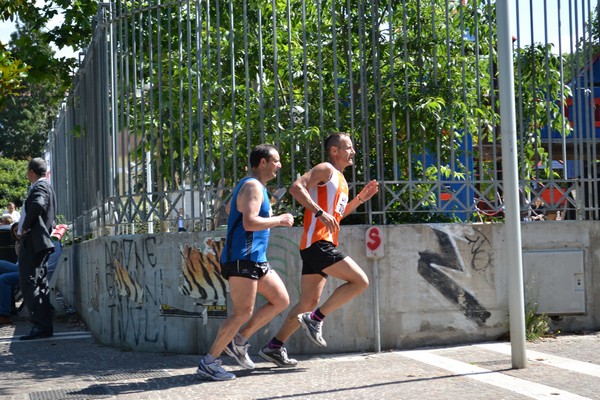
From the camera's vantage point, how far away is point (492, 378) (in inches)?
284

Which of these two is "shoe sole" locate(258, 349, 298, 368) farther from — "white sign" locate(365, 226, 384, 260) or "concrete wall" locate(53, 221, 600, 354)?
"white sign" locate(365, 226, 384, 260)

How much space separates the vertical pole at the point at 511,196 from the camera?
296 inches

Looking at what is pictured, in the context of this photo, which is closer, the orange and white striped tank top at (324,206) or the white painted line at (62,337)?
the orange and white striped tank top at (324,206)

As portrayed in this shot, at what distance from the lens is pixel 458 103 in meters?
9.31

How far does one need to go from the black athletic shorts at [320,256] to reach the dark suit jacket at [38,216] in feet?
13.9

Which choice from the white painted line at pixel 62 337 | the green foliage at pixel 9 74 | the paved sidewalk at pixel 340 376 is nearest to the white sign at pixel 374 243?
the paved sidewalk at pixel 340 376

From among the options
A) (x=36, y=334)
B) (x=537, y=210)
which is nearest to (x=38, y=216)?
(x=36, y=334)

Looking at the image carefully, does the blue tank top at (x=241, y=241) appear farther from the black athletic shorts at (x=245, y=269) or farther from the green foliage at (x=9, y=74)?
the green foliage at (x=9, y=74)

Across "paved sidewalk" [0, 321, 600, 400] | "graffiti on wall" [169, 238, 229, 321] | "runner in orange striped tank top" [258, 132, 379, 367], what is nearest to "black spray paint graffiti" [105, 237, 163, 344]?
"paved sidewalk" [0, 321, 600, 400]

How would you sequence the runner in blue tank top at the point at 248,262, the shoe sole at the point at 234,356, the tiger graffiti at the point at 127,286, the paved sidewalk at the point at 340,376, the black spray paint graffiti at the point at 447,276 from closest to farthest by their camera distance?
the paved sidewalk at the point at 340,376, the runner in blue tank top at the point at 248,262, the shoe sole at the point at 234,356, the black spray paint graffiti at the point at 447,276, the tiger graffiti at the point at 127,286

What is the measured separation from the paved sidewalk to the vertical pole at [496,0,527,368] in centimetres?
28

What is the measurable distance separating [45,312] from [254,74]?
3.96m

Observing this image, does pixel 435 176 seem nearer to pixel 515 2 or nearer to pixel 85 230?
pixel 515 2

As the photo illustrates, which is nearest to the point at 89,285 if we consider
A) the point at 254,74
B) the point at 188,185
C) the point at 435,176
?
the point at 188,185
